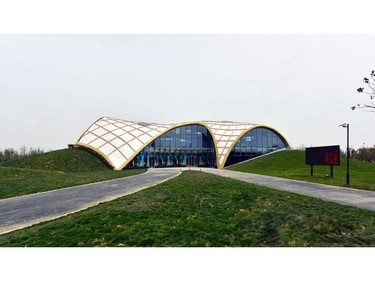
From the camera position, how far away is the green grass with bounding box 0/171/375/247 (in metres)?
5.79

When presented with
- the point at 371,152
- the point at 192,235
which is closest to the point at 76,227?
the point at 192,235

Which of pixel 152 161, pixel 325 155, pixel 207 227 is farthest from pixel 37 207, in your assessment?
pixel 152 161

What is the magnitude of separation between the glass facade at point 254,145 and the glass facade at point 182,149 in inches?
189

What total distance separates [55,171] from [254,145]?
37800 mm

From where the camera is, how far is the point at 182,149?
43281mm

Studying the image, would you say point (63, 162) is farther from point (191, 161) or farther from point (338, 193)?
point (338, 193)

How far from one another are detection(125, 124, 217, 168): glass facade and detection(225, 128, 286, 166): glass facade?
481 centimetres

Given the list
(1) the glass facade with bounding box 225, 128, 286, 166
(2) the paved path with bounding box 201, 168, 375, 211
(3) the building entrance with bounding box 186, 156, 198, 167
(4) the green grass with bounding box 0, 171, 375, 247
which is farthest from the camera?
(3) the building entrance with bounding box 186, 156, 198, 167

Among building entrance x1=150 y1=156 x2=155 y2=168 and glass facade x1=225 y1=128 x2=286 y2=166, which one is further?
Result: glass facade x1=225 y1=128 x2=286 y2=166

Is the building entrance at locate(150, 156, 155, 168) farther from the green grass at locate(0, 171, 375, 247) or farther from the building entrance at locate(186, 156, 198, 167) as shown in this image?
the green grass at locate(0, 171, 375, 247)

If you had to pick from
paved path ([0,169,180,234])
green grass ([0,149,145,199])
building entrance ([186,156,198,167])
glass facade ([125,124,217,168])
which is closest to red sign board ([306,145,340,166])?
glass facade ([125,124,217,168])

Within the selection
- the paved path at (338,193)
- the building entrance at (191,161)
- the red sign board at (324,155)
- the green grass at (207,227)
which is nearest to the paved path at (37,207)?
the green grass at (207,227)

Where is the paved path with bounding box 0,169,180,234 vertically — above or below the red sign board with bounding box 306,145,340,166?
below

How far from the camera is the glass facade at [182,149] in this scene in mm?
41500
